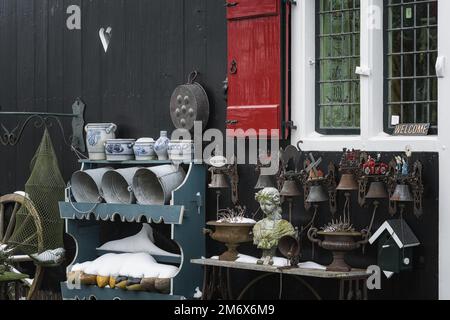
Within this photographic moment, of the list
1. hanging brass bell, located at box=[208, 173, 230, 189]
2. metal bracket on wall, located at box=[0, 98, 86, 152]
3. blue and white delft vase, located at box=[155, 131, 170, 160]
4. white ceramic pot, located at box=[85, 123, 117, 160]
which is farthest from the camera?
metal bracket on wall, located at box=[0, 98, 86, 152]

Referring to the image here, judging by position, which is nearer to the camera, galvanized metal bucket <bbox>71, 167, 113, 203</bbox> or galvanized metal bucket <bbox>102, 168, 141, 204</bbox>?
galvanized metal bucket <bbox>102, 168, 141, 204</bbox>


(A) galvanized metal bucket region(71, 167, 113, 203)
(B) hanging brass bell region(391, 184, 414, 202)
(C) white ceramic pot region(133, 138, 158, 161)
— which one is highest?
(C) white ceramic pot region(133, 138, 158, 161)

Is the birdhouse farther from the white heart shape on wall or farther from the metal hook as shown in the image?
the white heart shape on wall

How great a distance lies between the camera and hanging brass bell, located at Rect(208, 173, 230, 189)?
863 centimetres

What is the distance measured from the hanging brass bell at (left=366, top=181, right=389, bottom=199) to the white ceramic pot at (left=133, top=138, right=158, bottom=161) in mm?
2397

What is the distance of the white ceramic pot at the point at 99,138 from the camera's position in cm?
963

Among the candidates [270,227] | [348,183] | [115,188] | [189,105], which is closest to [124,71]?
[189,105]

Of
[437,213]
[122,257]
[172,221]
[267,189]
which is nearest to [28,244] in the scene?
[122,257]

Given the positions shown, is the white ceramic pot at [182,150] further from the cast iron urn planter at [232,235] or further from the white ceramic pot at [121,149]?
the cast iron urn planter at [232,235]

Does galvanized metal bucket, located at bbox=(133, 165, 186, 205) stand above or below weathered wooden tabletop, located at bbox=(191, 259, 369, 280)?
above

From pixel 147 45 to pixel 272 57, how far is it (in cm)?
172

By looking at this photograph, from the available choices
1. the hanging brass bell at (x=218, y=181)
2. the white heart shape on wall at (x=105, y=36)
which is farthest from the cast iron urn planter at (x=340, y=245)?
the white heart shape on wall at (x=105, y=36)

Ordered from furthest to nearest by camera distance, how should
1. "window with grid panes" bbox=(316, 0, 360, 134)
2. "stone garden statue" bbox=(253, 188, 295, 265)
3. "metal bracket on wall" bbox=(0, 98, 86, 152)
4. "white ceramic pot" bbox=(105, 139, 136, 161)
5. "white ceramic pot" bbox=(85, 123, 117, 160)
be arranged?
1. "metal bracket on wall" bbox=(0, 98, 86, 152)
2. "white ceramic pot" bbox=(85, 123, 117, 160)
3. "white ceramic pot" bbox=(105, 139, 136, 161)
4. "window with grid panes" bbox=(316, 0, 360, 134)
5. "stone garden statue" bbox=(253, 188, 295, 265)

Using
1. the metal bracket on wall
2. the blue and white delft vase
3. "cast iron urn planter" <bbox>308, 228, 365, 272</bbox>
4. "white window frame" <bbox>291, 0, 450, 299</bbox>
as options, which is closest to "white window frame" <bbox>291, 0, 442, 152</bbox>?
"white window frame" <bbox>291, 0, 450, 299</bbox>
